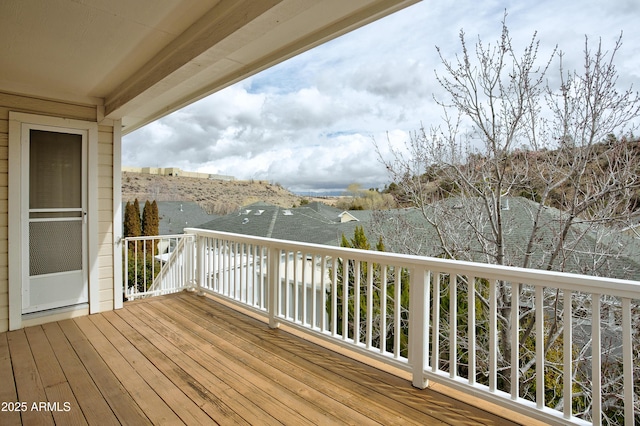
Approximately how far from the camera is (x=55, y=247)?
12.8 feet

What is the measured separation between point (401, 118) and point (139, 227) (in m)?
8.01

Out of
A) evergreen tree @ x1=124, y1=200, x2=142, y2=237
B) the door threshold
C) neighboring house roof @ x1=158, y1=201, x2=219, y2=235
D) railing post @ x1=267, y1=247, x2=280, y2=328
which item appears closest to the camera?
railing post @ x1=267, y1=247, x2=280, y2=328

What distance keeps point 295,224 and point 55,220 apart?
3844 millimetres

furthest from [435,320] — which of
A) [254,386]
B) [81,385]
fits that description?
[81,385]

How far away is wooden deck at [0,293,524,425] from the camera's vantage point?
6.88 ft

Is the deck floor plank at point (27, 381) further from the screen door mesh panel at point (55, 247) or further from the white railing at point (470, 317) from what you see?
the white railing at point (470, 317)

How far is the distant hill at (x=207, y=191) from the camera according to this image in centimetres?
816

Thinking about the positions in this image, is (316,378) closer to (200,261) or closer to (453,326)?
(453,326)

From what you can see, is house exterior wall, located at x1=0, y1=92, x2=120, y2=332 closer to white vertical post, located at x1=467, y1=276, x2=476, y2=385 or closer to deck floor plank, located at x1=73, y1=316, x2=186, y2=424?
deck floor plank, located at x1=73, y1=316, x2=186, y2=424

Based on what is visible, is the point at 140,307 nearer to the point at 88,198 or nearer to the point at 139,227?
the point at 88,198

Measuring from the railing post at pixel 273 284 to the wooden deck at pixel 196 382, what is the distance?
0.42 ft

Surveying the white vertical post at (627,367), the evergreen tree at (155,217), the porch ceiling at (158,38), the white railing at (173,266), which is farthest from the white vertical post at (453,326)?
the evergreen tree at (155,217)

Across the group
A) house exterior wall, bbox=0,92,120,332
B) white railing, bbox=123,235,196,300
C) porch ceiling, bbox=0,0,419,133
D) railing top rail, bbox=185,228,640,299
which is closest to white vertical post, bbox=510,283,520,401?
railing top rail, bbox=185,228,640,299

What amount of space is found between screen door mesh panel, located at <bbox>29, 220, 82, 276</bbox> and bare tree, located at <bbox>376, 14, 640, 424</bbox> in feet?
15.3
